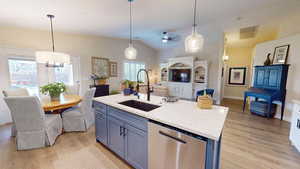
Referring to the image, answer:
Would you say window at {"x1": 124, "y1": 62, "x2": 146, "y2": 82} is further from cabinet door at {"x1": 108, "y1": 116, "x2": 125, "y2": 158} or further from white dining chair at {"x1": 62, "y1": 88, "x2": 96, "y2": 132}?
cabinet door at {"x1": 108, "y1": 116, "x2": 125, "y2": 158}

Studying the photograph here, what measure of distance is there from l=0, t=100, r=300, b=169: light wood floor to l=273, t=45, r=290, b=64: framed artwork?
2072 mm

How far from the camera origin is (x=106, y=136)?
2.13 m

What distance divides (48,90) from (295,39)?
249 inches

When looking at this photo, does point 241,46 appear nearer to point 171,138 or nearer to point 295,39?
point 295,39

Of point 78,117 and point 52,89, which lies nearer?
point 52,89

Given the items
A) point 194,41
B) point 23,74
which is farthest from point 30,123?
point 194,41

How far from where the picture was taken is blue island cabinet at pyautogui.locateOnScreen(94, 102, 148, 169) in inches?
60.9

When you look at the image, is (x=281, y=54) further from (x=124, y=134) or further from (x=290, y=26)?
(x=124, y=134)

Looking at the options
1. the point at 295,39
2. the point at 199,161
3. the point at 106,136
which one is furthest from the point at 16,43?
the point at 295,39

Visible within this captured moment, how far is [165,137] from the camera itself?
4.23 feet

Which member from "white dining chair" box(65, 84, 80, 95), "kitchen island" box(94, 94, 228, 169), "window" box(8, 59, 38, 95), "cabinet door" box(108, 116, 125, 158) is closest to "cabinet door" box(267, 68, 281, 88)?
"kitchen island" box(94, 94, 228, 169)

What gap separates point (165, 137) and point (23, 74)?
173 inches

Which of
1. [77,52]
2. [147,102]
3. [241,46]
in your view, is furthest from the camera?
[241,46]

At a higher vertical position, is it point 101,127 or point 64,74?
point 64,74
